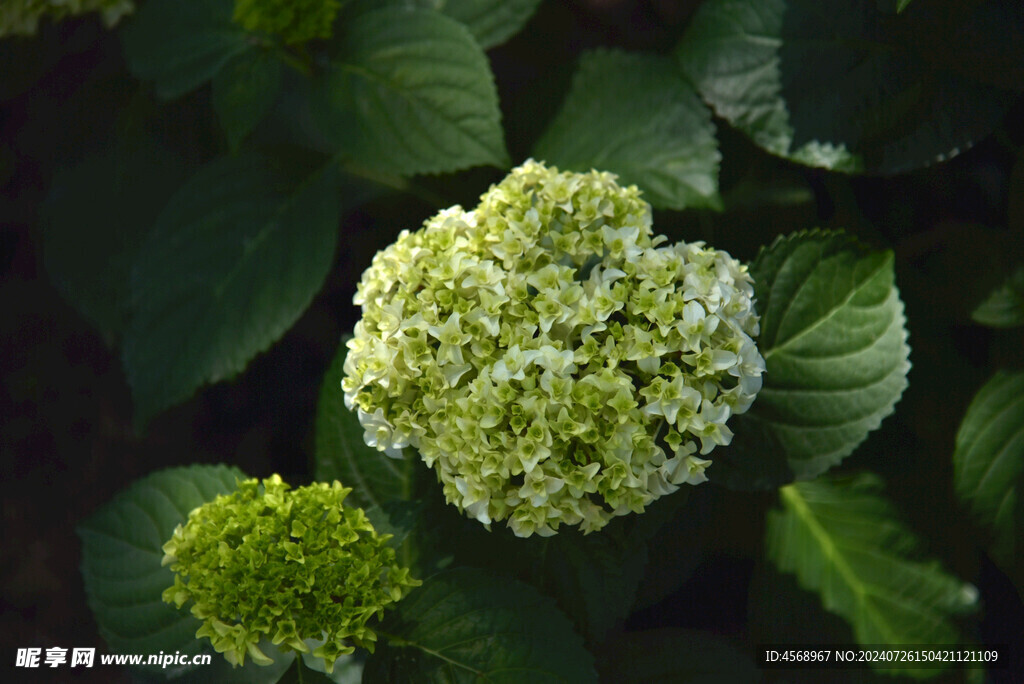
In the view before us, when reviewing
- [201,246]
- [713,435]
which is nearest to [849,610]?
[713,435]

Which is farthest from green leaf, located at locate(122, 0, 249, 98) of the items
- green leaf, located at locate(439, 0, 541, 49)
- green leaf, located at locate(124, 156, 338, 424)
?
green leaf, located at locate(439, 0, 541, 49)

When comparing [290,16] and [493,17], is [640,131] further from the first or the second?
[290,16]

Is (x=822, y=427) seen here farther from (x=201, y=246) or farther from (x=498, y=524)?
(x=201, y=246)

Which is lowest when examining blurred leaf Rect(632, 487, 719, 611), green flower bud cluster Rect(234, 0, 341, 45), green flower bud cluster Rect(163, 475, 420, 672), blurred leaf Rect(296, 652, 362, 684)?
blurred leaf Rect(296, 652, 362, 684)

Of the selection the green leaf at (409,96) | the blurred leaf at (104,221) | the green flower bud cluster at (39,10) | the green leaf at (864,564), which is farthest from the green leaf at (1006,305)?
the green flower bud cluster at (39,10)

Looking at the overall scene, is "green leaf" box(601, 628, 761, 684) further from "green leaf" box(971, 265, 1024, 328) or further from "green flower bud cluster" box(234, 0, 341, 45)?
"green flower bud cluster" box(234, 0, 341, 45)

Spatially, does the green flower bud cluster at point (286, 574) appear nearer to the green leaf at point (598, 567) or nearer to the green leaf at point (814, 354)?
the green leaf at point (598, 567)
